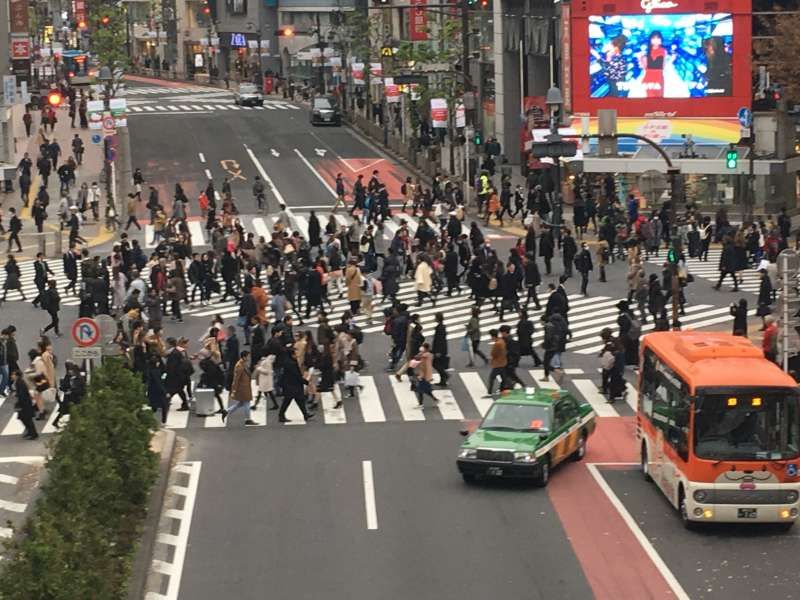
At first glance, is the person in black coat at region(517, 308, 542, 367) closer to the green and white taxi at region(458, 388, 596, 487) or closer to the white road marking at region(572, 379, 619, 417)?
the white road marking at region(572, 379, 619, 417)

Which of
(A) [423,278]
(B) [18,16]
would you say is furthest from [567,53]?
(B) [18,16]

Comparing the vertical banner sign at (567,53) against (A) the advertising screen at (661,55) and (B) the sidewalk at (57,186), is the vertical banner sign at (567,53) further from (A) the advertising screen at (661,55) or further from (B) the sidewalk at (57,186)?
(B) the sidewalk at (57,186)

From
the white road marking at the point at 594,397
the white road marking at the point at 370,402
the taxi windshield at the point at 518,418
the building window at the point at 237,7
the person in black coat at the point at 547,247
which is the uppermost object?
the building window at the point at 237,7

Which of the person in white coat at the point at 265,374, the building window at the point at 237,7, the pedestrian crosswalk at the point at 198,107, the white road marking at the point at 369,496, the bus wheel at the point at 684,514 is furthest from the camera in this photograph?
the building window at the point at 237,7

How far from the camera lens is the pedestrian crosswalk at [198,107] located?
103m

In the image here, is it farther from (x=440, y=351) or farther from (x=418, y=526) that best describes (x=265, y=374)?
(x=418, y=526)

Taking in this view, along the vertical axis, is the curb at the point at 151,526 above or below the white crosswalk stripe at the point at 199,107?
below

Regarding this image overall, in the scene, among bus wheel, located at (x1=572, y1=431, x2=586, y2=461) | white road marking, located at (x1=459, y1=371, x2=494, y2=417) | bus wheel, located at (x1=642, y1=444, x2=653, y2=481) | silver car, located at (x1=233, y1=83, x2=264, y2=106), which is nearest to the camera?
bus wheel, located at (x1=642, y1=444, x2=653, y2=481)

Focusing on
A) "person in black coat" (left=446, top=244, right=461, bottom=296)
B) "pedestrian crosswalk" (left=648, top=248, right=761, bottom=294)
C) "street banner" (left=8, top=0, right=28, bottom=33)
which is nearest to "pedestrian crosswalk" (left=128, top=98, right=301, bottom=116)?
"street banner" (left=8, top=0, right=28, bottom=33)

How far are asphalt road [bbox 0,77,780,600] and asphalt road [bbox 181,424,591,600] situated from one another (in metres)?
0.03

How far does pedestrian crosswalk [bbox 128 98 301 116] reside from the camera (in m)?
103

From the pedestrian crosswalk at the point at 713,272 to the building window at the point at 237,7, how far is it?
96089 mm

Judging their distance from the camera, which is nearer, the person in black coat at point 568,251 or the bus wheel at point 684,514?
the bus wheel at point 684,514

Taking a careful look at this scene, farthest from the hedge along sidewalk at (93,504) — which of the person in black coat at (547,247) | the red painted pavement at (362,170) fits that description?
the red painted pavement at (362,170)
